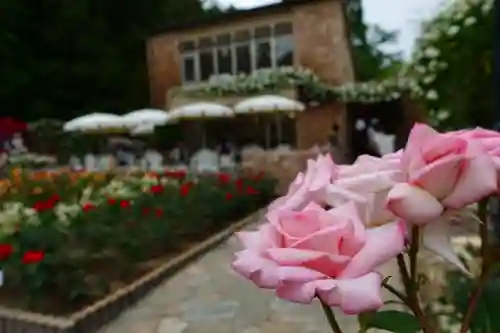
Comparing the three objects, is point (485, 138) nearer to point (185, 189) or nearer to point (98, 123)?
point (185, 189)

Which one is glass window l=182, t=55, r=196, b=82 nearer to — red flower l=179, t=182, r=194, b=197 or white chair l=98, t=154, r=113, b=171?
white chair l=98, t=154, r=113, b=171

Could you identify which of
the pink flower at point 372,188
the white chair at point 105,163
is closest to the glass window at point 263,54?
the white chair at point 105,163

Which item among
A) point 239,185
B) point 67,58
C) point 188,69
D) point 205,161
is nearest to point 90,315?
point 239,185

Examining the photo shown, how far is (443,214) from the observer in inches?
27.6

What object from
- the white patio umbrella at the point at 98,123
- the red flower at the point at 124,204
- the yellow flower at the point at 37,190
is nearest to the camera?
the red flower at the point at 124,204

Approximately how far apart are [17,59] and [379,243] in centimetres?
2255

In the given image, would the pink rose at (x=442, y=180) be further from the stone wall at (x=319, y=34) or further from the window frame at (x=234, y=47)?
the window frame at (x=234, y=47)

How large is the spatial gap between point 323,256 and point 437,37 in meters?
11.5

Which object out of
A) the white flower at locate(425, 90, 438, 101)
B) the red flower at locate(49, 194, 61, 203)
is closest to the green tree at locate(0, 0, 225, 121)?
the white flower at locate(425, 90, 438, 101)

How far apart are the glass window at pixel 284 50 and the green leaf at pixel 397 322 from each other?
57.8ft

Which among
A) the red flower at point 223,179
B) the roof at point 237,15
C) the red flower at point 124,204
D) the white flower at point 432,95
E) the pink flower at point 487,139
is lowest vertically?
the red flower at point 223,179

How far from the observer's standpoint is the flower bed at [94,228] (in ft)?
16.1

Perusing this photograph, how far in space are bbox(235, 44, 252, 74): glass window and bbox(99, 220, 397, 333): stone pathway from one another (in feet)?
44.8

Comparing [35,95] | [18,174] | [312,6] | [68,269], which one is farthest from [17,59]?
[68,269]
